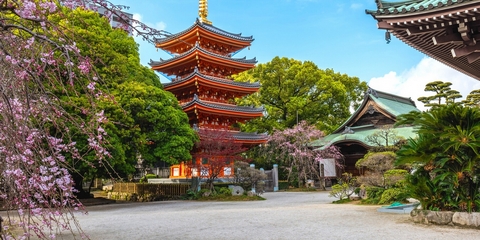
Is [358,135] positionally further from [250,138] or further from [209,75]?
[209,75]

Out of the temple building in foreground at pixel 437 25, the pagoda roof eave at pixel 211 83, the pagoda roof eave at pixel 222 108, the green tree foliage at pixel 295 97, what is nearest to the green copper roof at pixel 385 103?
the green tree foliage at pixel 295 97

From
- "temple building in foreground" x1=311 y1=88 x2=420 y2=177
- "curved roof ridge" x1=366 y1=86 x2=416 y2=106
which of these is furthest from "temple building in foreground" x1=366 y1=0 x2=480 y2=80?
"curved roof ridge" x1=366 y1=86 x2=416 y2=106

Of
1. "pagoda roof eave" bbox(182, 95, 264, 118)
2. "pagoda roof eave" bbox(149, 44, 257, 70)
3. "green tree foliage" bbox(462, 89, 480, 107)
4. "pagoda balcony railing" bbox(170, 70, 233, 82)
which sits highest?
"pagoda roof eave" bbox(149, 44, 257, 70)

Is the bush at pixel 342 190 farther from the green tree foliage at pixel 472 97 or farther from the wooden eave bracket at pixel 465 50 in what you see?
the green tree foliage at pixel 472 97

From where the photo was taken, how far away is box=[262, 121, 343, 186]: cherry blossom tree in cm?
2423

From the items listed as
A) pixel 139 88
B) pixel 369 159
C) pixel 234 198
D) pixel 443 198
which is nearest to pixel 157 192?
pixel 234 198

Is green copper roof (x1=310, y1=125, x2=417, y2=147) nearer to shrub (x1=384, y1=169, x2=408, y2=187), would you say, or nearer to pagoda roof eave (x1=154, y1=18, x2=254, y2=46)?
pagoda roof eave (x1=154, y1=18, x2=254, y2=46)

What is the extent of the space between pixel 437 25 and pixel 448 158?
9.04 ft

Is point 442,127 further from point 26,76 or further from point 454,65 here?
point 26,76

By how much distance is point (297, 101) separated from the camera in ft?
96.7

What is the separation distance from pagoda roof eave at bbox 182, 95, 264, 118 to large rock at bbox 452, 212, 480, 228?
17.0m

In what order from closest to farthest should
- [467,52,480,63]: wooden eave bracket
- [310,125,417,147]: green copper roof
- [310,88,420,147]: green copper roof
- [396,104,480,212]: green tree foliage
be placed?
[467,52,480,63]: wooden eave bracket → [396,104,480,212]: green tree foliage → [310,125,417,147]: green copper roof → [310,88,420,147]: green copper roof

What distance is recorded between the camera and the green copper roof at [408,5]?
5.85m

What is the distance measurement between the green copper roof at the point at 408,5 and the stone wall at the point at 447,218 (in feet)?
13.0
